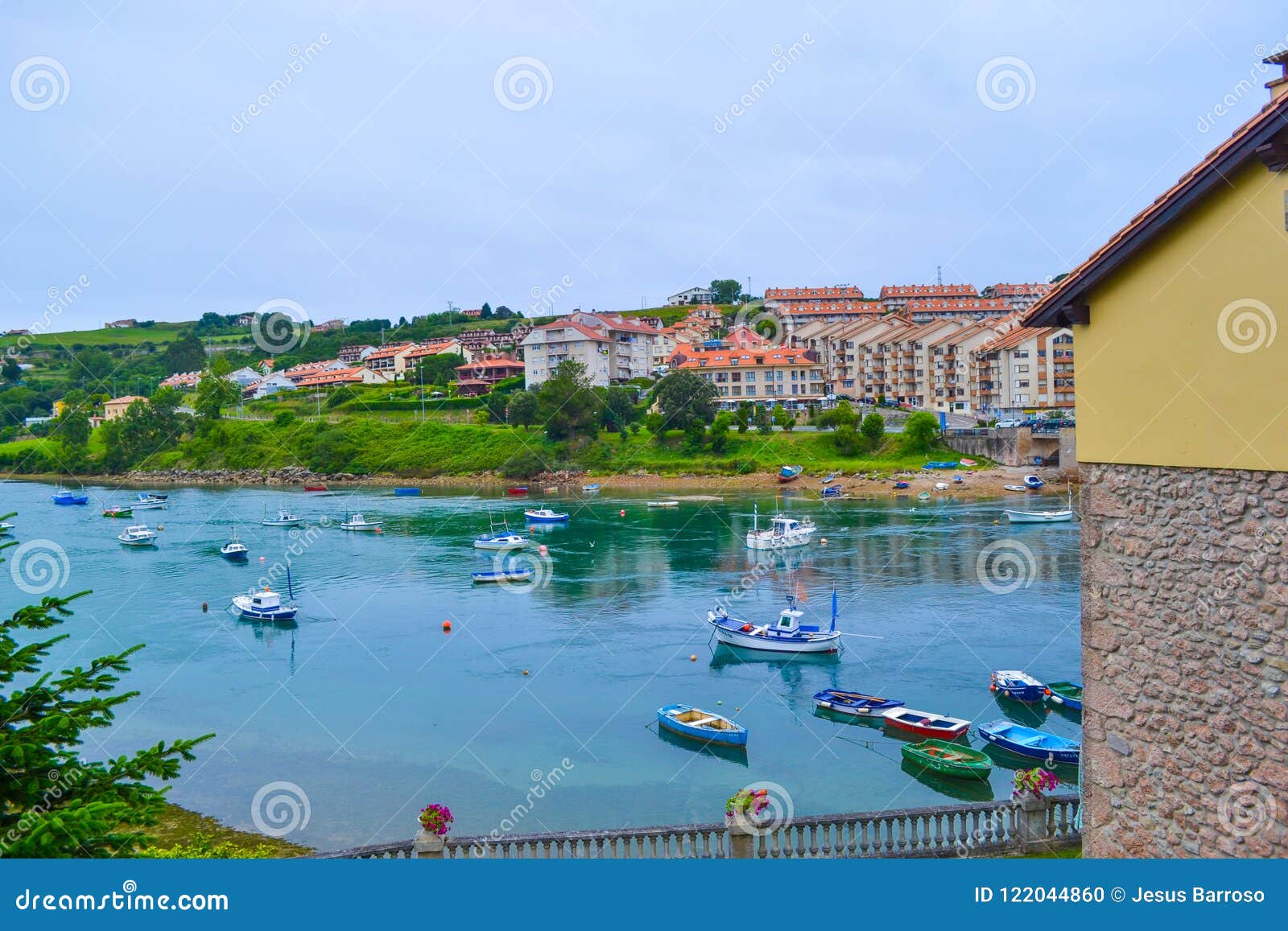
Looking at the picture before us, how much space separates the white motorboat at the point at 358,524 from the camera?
42750 mm

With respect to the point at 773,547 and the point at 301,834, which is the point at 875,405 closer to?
the point at 773,547

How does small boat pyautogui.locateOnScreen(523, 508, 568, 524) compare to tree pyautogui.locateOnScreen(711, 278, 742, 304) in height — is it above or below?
below

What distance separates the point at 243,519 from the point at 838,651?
1377 inches

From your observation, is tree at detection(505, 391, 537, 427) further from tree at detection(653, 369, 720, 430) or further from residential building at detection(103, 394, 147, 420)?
residential building at detection(103, 394, 147, 420)

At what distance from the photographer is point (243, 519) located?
47.8 m

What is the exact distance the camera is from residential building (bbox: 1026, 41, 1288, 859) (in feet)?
14.5

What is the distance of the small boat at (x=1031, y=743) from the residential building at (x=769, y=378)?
52.0 meters

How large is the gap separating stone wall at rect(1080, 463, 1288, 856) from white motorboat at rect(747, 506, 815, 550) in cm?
2916

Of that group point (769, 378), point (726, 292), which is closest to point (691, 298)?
point (726, 292)

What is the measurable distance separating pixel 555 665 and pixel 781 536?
15.4 metres

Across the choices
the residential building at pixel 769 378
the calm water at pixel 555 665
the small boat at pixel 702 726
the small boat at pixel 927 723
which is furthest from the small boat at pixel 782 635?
the residential building at pixel 769 378

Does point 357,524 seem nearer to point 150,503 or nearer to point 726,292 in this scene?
point 150,503

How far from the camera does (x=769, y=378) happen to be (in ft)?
225

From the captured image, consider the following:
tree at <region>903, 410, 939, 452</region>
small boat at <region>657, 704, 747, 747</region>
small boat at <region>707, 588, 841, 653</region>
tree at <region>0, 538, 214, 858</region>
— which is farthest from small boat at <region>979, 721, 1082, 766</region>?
tree at <region>903, 410, 939, 452</region>
